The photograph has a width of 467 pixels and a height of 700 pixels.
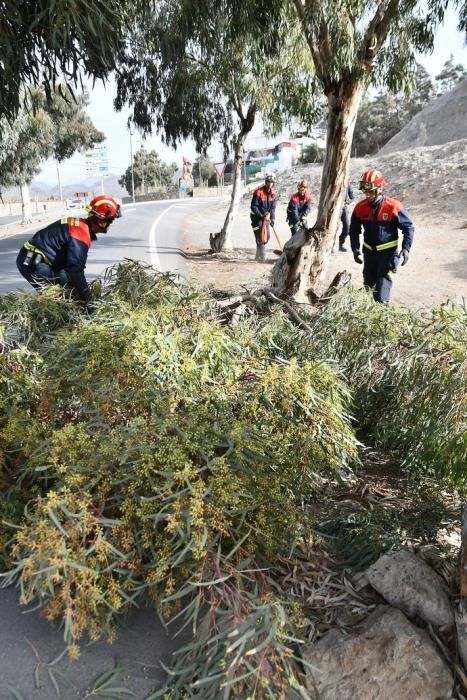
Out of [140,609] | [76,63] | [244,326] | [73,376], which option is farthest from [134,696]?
[76,63]

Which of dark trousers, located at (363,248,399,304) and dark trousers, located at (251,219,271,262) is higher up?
dark trousers, located at (363,248,399,304)

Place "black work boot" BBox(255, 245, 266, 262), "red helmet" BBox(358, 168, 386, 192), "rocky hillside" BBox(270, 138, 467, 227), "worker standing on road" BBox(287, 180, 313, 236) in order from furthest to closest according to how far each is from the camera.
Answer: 1. "rocky hillside" BBox(270, 138, 467, 227)
2. "black work boot" BBox(255, 245, 266, 262)
3. "worker standing on road" BBox(287, 180, 313, 236)
4. "red helmet" BBox(358, 168, 386, 192)

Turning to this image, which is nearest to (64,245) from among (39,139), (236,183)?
(236,183)

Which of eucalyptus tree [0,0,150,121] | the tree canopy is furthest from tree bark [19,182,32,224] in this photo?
eucalyptus tree [0,0,150,121]

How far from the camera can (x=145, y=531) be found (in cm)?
231

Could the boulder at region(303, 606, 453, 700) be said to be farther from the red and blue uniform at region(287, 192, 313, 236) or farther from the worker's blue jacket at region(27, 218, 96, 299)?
the red and blue uniform at region(287, 192, 313, 236)

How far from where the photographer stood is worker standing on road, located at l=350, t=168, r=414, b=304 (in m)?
6.88

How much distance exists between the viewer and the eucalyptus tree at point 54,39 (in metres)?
4.30

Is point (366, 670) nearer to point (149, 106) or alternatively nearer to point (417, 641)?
point (417, 641)

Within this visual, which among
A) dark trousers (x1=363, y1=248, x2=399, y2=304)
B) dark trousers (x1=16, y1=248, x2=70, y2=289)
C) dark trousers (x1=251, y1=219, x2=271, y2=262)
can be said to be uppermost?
dark trousers (x1=16, y1=248, x2=70, y2=289)

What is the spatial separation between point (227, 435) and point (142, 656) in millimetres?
912

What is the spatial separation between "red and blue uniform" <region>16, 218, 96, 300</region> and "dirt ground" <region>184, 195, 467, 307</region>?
68.1 inches

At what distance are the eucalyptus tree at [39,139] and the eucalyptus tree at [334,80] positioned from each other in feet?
57.5

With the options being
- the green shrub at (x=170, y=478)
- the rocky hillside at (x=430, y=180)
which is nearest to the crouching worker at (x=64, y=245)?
the green shrub at (x=170, y=478)
